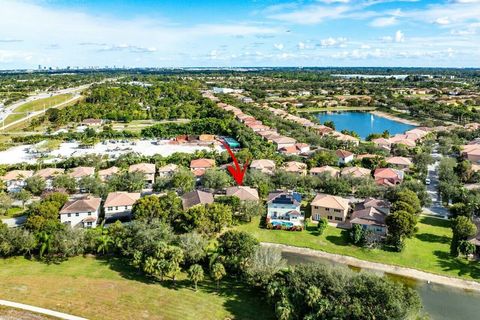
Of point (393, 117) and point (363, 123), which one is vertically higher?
point (393, 117)

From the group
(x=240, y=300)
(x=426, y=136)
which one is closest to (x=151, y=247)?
(x=240, y=300)

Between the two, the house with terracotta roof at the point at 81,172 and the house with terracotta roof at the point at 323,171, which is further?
the house with terracotta roof at the point at 323,171

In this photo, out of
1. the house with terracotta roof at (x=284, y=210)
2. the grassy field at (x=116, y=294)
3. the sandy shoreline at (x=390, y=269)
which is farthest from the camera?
the house with terracotta roof at (x=284, y=210)

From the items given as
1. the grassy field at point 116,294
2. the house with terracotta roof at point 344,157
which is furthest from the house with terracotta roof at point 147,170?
the house with terracotta roof at point 344,157

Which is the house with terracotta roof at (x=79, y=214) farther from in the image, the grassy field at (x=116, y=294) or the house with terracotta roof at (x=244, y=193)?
the house with terracotta roof at (x=244, y=193)

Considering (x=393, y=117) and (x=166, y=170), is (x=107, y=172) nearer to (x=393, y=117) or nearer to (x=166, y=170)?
(x=166, y=170)

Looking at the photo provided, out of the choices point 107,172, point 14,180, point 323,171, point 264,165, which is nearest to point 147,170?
point 107,172

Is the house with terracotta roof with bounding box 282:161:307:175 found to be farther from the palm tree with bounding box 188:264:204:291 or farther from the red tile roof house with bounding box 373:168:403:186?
the palm tree with bounding box 188:264:204:291
